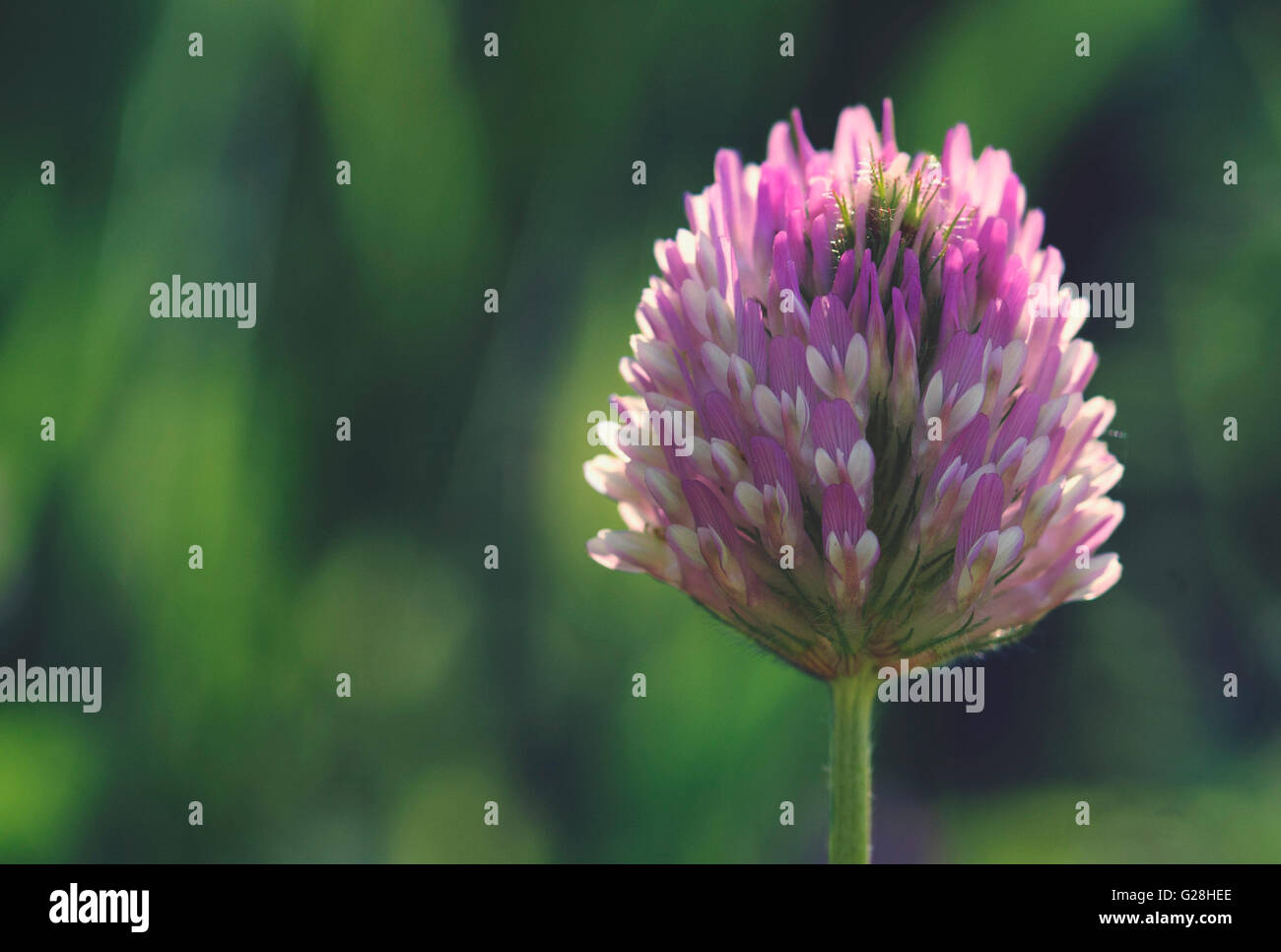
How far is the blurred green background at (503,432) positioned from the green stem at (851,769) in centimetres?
137

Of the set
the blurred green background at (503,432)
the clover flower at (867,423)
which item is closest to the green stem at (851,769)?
the clover flower at (867,423)

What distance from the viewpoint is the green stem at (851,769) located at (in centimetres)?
126

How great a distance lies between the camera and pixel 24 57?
3.05m

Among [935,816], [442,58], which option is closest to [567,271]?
[442,58]

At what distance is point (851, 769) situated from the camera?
1.28 m

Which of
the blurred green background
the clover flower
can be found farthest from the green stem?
the blurred green background

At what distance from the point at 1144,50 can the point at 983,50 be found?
43 centimetres

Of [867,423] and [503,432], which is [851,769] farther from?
[503,432]

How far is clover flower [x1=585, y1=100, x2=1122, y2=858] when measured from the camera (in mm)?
1218

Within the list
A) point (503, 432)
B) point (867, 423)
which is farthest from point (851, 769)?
point (503, 432)

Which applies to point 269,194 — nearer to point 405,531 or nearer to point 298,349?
point 298,349

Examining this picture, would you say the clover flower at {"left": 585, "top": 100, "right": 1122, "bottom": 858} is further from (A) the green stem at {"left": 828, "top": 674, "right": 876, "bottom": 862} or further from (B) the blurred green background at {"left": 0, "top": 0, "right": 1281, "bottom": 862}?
(B) the blurred green background at {"left": 0, "top": 0, "right": 1281, "bottom": 862}

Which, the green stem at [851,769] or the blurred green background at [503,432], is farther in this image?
the blurred green background at [503,432]

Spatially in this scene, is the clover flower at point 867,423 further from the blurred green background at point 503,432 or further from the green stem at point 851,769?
the blurred green background at point 503,432
